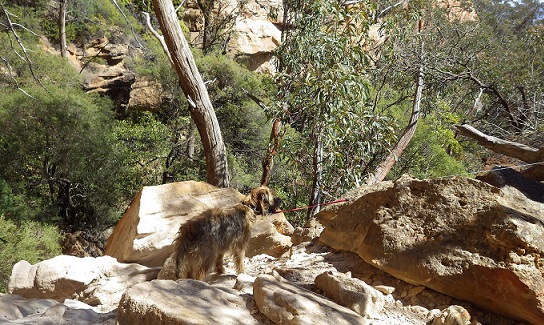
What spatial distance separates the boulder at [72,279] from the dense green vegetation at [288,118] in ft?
9.96

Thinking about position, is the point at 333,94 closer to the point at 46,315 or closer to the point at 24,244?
the point at 46,315

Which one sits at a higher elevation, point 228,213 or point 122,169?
point 228,213

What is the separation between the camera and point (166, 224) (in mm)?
6109

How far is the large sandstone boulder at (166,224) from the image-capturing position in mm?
5988

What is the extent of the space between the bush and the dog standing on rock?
399cm

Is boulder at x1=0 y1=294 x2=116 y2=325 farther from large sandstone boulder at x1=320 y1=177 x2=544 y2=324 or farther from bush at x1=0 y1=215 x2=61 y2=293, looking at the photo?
bush at x1=0 y1=215 x2=61 y2=293

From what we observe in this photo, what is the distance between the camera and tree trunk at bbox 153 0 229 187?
8008 millimetres

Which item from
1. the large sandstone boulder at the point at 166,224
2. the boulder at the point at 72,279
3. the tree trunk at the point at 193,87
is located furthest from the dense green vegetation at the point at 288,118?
the boulder at the point at 72,279

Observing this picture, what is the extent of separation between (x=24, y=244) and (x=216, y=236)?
18.2 ft

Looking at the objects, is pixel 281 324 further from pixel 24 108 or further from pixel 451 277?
pixel 24 108

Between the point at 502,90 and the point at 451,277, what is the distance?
38.7 ft

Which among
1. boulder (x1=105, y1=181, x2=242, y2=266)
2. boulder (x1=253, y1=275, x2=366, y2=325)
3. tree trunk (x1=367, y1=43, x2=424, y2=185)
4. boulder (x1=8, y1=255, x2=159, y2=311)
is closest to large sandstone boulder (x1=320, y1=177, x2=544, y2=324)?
boulder (x1=253, y1=275, x2=366, y2=325)

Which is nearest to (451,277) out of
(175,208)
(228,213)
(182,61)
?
(228,213)

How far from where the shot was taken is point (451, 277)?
12.9 feet
